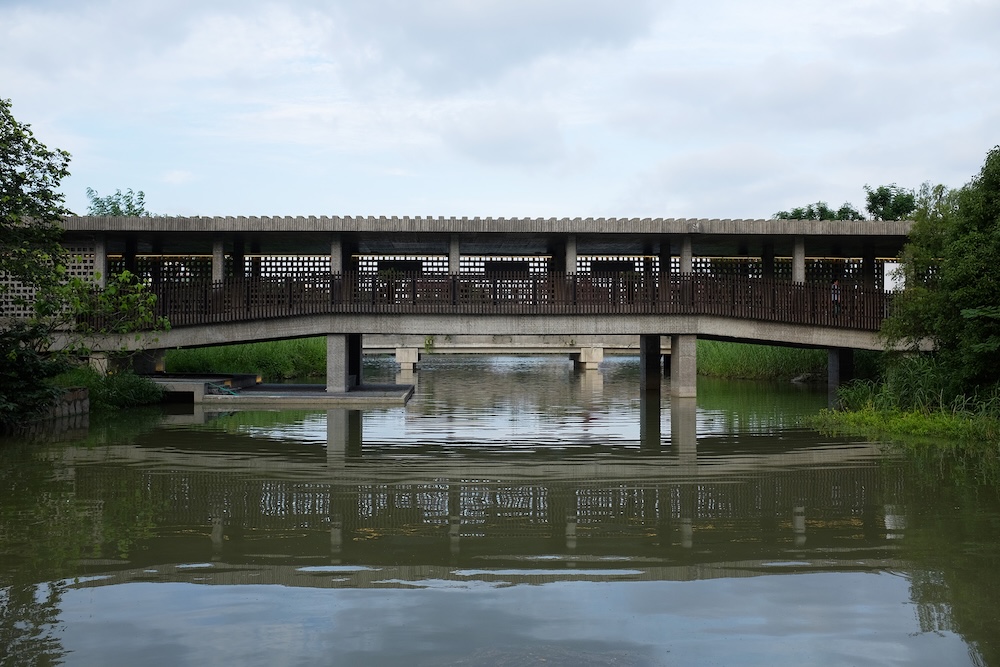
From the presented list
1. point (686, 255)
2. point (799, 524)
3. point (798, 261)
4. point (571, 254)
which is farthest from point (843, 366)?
point (799, 524)

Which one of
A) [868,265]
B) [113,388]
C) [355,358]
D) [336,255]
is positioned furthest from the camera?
[355,358]

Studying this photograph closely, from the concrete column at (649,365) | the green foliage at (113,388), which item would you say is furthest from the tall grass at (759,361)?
the green foliage at (113,388)

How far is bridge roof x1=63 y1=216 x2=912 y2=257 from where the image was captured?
806 inches

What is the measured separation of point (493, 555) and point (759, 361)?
2474 centimetres

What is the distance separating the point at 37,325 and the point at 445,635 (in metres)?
12.1

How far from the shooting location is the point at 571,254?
2155 centimetres

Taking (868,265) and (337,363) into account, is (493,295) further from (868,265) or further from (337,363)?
(868,265)

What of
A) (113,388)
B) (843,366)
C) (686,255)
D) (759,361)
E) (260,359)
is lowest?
(113,388)

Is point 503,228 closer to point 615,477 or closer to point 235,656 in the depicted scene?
point 615,477

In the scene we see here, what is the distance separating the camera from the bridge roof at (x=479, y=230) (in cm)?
2048

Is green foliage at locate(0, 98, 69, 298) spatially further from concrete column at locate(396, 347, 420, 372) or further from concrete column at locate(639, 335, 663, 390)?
concrete column at locate(396, 347, 420, 372)

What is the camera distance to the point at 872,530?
23.3 ft

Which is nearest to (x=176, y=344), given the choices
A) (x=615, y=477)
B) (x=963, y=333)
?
(x=615, y=477)

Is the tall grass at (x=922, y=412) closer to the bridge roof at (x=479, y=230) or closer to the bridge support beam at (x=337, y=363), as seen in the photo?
the bridge roof at (x=479, y=230)
